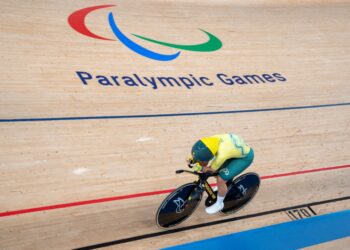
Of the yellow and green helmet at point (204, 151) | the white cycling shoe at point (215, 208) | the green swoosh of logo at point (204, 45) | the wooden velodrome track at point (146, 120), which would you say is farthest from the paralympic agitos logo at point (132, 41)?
the yellow and green helmet at point (204, 151)

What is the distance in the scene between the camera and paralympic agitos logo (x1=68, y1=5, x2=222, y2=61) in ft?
23.3

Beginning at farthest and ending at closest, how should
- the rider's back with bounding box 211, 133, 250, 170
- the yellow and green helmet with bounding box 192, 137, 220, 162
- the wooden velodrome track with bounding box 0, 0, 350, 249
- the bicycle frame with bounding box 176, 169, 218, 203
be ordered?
the wooden velodrome track with bounding box 0, 0, 350, 249 < the bicycle frame with bounding box 176, 169, 218, 203 < the rider's back with bounding box 211, 133, 250, 170 < the yellow and green helmet with bounding box 192, 137, 220, 162

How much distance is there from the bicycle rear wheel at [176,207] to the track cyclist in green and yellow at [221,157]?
0.25m

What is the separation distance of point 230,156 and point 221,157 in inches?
5.2

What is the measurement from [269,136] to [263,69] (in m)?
2.05

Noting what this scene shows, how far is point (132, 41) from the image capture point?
7.28m

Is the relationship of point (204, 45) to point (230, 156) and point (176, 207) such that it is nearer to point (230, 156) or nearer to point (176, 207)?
point (230, 156)

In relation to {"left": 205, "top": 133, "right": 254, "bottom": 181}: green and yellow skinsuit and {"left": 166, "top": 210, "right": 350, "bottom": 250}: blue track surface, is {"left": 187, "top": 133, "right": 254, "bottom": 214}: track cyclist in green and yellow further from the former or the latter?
{"left": 166, "top": 210, "right": 350, "bottom": 250}: blue track surface

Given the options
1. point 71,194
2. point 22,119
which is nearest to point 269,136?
point 71,194

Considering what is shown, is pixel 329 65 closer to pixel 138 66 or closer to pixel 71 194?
pixel 138 66

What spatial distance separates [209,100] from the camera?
20.8 feet

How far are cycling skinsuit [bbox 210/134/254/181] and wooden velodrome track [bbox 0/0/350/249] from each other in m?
0.69

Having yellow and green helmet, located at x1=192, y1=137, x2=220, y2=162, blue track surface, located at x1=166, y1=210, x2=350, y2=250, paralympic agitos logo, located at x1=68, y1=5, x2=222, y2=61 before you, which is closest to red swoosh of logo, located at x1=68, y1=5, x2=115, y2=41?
paralympic agitos logo, located at x1=68, y1=5, x2=222, y2=61

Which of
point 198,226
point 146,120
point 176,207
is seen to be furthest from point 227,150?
point 146,120
